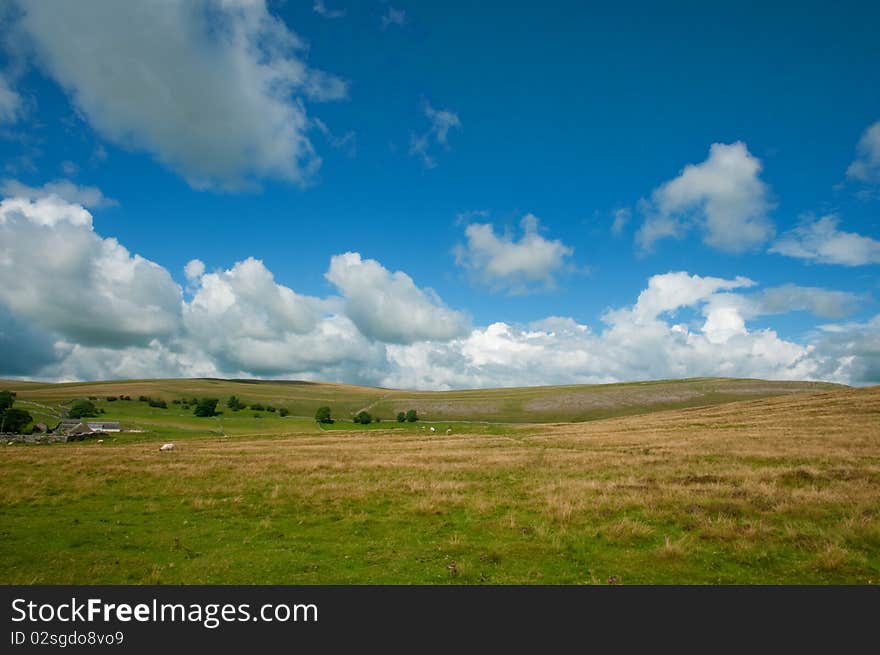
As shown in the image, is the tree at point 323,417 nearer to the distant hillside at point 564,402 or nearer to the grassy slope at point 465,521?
the distant hillside at point 564,402

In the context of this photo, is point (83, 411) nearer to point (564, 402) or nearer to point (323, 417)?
point (323, 417)

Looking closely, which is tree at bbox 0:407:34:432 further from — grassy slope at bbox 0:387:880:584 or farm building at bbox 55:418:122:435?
grassy slope at bbox 0:387:880:584

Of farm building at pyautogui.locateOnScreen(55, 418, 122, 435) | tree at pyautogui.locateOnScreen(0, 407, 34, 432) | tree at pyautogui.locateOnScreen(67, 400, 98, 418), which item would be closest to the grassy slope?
farm building at pyautogui.locateOnScreen(55, 418, 122, 435)

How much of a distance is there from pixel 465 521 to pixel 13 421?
97977mm

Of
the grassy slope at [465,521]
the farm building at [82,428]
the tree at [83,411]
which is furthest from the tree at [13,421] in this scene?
the grassy slope at [465,521]

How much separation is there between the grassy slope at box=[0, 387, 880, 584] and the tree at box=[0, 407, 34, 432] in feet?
217

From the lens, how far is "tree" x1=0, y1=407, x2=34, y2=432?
76.3 meters

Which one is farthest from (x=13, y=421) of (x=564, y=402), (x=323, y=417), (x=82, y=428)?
(x=564, y=402)

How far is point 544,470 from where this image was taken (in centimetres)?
2683

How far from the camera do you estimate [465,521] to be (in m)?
16.6

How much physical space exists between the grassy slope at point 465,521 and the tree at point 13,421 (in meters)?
66.0

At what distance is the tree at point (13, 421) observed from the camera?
7628 centimetres
